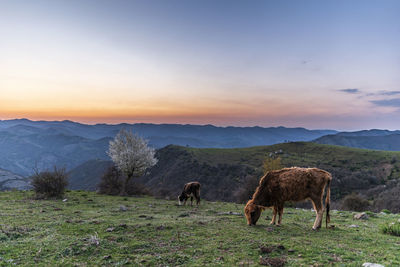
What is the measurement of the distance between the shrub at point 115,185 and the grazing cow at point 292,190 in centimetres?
2676


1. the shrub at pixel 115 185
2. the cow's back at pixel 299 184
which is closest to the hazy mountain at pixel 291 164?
the shrub at pixel 115 185

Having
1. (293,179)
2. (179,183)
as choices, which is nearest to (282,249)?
(293,179)

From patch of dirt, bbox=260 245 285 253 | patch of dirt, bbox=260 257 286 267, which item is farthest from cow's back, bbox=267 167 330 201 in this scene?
patch of dirt, bbox=260 257 286 267

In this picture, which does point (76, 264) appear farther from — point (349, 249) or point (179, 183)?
point (179, 183)

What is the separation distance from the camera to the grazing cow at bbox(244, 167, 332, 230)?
9.91 meters

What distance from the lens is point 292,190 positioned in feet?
33.1

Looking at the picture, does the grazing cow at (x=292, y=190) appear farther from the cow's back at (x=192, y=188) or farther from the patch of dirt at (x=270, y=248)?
the cow's back at (x=192, y=188)

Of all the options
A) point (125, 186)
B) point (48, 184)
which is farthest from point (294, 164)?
point (48, 184)

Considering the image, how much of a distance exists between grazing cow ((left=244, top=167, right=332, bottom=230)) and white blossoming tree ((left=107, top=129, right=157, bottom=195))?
1015 inches

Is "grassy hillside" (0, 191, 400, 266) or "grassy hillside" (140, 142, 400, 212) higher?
"grassy hillside" (0, 191, 400, 266)

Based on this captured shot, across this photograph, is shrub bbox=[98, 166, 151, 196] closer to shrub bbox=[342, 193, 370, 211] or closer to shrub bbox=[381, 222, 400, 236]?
shrub bbox=[342, 193, 370, 211]

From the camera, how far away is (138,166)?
3366 centimetres

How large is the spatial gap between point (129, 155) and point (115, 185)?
5339 mm

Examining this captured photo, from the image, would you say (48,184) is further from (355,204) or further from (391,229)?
(355,204)
